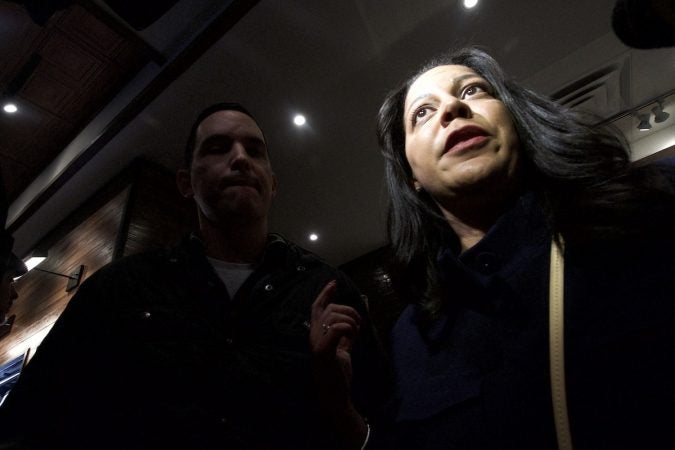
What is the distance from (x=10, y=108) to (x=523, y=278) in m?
5.22

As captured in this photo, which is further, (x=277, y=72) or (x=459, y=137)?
(x=277, y=72)

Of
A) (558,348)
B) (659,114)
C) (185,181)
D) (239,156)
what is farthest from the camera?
(659,114)

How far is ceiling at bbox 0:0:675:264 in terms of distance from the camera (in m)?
3.37

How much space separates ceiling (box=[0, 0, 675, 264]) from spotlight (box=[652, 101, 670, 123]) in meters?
0.09

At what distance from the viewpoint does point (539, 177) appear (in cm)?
109

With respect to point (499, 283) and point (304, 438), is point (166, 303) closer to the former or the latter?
point (304, 438)

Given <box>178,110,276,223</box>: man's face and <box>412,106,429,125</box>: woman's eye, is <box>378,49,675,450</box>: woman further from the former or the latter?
<box>178,110,276,223</box>: man's face

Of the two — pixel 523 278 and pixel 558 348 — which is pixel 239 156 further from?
pixel 558 348

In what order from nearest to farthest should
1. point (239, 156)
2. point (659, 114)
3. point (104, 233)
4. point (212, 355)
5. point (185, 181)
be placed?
1. point (212, 355)
2. point (239, 156)
3. point (185, 181)
4. point (659, 114)
5. point (104, 233)

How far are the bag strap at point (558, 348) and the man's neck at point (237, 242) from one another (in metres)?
1.24

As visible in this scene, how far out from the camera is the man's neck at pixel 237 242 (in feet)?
5.70

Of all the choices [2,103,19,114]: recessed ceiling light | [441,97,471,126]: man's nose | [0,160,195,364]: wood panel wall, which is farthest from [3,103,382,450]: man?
[2,103,19,114]: recessed ceiling light

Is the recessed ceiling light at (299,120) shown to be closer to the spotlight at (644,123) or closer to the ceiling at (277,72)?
the ceiling at (277,72)

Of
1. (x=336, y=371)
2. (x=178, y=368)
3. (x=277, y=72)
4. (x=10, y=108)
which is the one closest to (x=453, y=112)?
(x=336, y=371)
